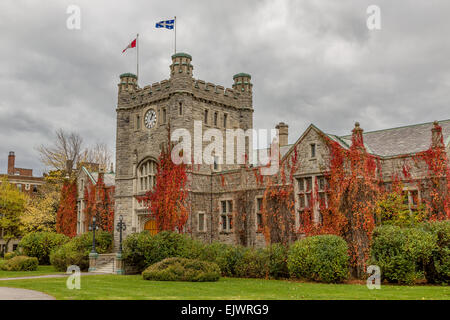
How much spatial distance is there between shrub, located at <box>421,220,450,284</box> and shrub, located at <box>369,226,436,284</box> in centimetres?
27

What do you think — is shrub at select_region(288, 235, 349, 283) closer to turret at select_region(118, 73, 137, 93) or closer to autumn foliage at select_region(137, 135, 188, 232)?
autumn foliage at select_region(137, 135, 188, 232)

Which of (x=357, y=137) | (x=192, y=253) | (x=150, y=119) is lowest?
(x=192, y=253)

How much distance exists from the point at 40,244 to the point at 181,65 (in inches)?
719

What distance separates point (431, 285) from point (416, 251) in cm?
168

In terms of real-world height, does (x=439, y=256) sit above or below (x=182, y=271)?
above

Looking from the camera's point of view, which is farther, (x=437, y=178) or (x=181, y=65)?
(x=181, y=65)

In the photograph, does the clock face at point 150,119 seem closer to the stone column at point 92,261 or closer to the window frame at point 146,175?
the window frame at point 146,175

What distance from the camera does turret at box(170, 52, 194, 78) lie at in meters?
31.8

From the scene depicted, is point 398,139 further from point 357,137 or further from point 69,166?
point 69,166

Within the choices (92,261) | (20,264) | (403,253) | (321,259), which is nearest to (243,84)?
(92,261)

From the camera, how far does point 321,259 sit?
20578mm

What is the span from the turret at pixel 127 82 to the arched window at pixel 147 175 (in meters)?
6.66

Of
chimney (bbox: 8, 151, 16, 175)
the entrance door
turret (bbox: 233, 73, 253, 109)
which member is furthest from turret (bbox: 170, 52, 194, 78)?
chimney (bbox: 8, 151, 16, 175)
